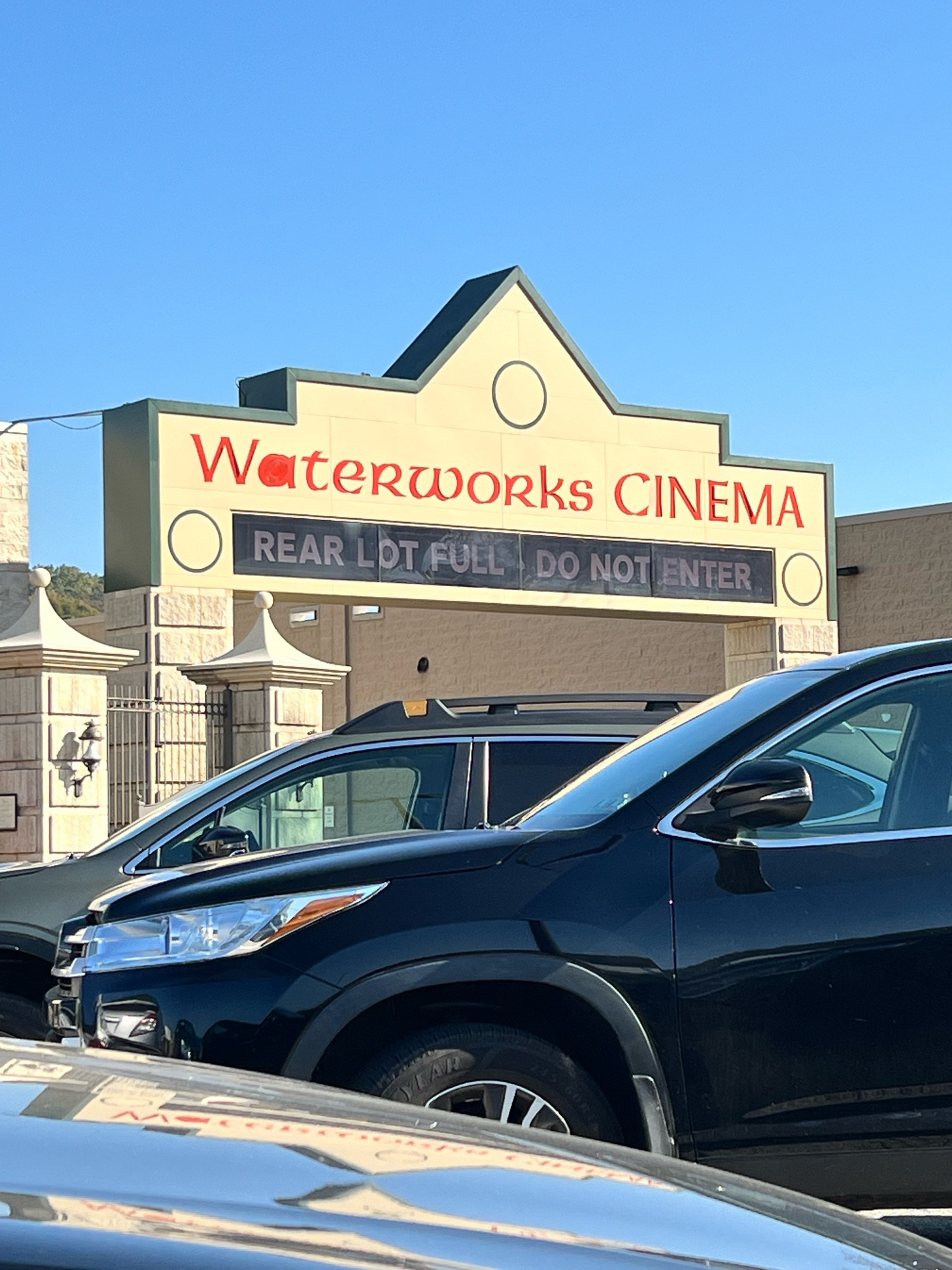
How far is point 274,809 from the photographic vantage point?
7.77 metres

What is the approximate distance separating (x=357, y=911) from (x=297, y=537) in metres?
15.1

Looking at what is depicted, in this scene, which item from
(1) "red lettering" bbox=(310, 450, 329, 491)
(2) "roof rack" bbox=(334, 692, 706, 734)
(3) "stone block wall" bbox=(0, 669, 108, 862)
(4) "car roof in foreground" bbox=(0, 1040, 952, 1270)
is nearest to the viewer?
(4) "car roof in foreground" bbox=(0, 1040, 952, 1270)

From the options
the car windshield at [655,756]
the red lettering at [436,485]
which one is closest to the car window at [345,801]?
the car windshield at [655,756]

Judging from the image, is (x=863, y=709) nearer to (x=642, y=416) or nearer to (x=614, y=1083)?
(x=614, y=1083)

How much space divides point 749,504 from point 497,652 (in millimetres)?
10787

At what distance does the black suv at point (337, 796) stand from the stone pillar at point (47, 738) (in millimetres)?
8442

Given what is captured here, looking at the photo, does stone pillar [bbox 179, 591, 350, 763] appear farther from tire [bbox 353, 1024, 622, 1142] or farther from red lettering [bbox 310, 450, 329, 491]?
tire [bbox 353, 1024, 622, 1142]

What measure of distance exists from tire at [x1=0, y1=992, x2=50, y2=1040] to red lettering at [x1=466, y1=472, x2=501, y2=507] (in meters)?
13.8

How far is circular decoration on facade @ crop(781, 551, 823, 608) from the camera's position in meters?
23.8

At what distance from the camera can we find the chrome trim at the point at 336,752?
7.60 metres

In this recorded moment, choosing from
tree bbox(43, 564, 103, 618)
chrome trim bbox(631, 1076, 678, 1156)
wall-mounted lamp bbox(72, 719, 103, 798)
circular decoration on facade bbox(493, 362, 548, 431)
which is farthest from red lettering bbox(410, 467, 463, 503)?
tree bbox(43, 564, 103, 618)

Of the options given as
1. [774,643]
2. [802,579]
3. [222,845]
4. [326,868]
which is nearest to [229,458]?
[774,643]

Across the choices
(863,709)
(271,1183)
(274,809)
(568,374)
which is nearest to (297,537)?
(568,374)

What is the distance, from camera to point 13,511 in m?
22.0
